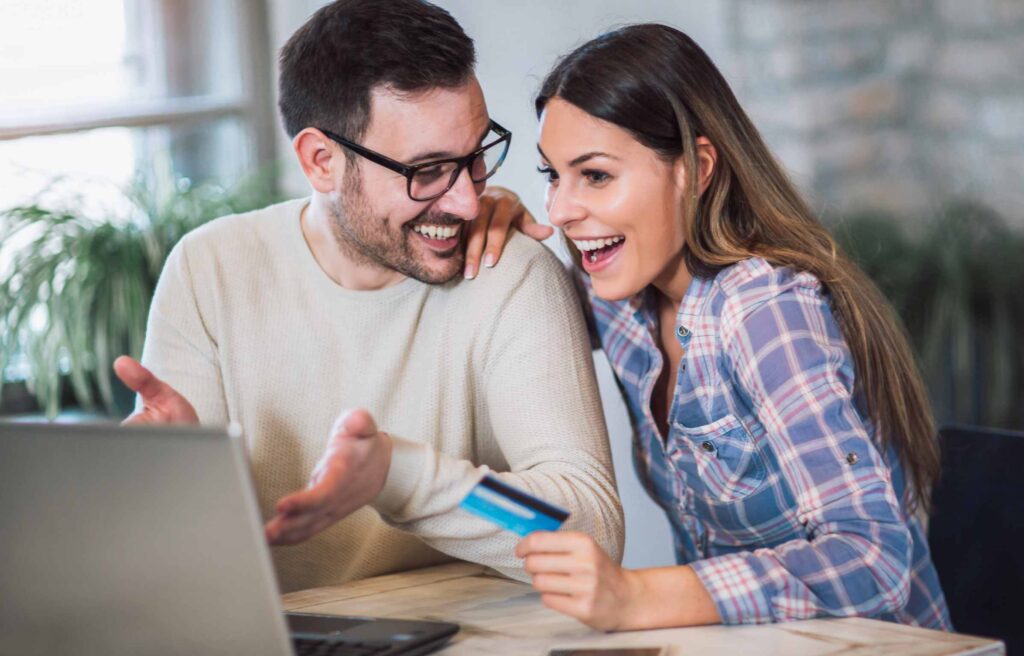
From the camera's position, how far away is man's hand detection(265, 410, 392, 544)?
3.59 ft

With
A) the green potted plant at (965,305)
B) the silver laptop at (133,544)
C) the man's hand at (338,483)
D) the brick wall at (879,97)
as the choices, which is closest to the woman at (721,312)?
the man's hand at (338,483)

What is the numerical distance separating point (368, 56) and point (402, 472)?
0.63m

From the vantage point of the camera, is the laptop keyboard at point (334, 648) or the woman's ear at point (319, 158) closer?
the laptop keyboard at point (334, 648)

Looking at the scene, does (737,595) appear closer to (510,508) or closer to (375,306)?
(510,508)

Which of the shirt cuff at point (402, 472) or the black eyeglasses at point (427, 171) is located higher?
the black eyeglasses at point (427, 171)

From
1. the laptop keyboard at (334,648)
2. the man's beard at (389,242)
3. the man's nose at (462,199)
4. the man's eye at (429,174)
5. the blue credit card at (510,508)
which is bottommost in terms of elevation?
the laptop keyboard at (334,648)

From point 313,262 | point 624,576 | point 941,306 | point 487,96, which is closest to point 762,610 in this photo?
point 624,576

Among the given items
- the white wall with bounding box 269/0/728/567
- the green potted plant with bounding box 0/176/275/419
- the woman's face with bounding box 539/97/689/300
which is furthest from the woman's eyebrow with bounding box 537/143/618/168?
the green potted plant with bounding box 0/176/275/419

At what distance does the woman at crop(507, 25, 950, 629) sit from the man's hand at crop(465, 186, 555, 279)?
0.29 feet

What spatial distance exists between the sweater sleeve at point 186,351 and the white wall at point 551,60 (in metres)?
1.21

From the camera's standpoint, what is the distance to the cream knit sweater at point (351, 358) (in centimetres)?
165

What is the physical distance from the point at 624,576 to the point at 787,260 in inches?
20.2

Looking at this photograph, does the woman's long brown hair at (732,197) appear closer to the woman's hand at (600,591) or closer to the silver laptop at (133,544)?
the woman's hand at (600,591)

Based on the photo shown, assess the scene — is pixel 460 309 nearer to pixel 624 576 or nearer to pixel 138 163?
→ pixel 624 576
